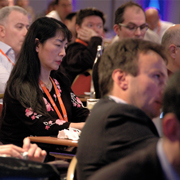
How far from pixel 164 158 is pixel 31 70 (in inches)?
71.7

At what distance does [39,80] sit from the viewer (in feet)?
8.28

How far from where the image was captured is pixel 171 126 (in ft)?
2.31

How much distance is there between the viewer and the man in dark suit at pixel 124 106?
1.06 metres

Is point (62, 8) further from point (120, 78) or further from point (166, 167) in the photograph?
point (166, 167)

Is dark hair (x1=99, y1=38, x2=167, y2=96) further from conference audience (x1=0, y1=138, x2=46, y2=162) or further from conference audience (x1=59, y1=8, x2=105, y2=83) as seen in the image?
conference audience (x1=59, y1=8, x2=105, y2=83)

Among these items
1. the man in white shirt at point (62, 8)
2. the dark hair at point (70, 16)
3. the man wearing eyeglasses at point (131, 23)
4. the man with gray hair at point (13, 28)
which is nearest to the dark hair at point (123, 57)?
the man with gray hair at point (13, 28)

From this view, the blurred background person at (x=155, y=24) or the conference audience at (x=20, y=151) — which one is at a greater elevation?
the conference audience at (x=20, y=151)

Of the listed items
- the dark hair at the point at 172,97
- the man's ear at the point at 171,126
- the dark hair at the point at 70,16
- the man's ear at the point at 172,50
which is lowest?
the dark hair at the point at 70,16

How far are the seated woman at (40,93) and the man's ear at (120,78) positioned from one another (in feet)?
3.55

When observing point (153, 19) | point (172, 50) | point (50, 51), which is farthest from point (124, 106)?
point (153, 19)

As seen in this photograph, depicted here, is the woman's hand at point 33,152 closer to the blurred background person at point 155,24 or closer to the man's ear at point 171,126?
the man's ear at point 171,126

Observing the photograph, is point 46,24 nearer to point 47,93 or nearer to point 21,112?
point 47,93

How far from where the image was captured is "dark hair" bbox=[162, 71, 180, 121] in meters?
0.71

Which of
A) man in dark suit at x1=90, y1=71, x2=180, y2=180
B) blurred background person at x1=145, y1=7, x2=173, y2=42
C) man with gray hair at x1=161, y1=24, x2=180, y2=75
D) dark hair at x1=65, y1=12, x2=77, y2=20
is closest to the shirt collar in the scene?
man in dark suit at x1=90, y1=71, x2=180, y2=180
